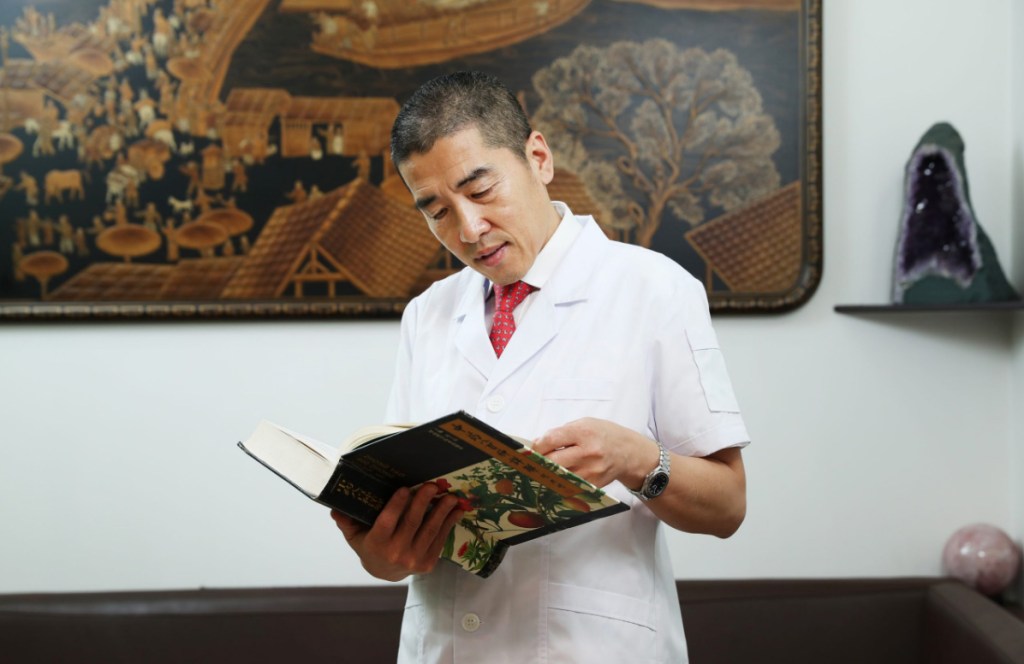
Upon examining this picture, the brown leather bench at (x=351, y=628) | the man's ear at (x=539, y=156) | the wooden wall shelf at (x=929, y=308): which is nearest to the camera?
the man's ear at (x=539, y=156)

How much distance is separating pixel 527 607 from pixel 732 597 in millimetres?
1350

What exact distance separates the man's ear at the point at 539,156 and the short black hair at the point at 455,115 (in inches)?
1.2

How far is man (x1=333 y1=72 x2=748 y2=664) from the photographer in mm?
1377

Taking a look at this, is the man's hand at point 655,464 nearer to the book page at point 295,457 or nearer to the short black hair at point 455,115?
the book page at point 295,457

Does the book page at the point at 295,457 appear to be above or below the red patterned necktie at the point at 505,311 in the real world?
below

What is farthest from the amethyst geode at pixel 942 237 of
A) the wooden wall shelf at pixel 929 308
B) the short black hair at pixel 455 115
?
the short black hair at pixel 455 115

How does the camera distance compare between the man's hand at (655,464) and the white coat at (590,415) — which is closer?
the man's hand at (655,464)

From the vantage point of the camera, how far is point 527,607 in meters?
1.40

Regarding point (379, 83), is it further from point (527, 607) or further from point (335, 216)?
point (527, 607)

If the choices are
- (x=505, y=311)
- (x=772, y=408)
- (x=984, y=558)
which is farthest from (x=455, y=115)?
(x=984, y=558)

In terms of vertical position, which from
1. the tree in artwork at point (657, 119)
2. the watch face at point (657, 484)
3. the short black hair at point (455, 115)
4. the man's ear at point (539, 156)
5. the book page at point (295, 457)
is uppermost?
the tree in artwork at point (657, 119)

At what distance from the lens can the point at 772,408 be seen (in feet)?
8.78

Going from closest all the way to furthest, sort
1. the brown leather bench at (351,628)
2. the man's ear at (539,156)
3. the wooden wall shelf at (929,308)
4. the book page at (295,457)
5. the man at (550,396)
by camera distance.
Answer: the book page at (295,457) → the man at (550,396) → the man's ear at (539,156) → the wooden wall shelf at (929,308) → the brown leather bench at (351,628)

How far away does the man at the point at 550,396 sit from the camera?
1377mm
